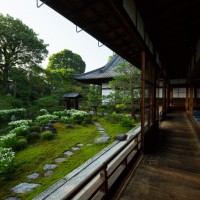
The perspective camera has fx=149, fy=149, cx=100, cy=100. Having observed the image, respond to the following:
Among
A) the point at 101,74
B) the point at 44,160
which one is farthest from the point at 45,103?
Answer: the point at 44,160

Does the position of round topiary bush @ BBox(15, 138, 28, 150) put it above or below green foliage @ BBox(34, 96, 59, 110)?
below

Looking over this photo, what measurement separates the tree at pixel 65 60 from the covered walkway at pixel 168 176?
31836mm

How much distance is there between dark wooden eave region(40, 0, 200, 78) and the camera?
2.27m

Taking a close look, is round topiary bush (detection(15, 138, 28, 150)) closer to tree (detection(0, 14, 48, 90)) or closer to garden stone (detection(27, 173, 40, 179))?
garden stone (detection(27, 173, 40, 179))

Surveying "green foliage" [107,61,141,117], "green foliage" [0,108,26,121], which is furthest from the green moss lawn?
"green foliage" [0,108,26,121]

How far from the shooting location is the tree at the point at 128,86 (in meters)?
10.5

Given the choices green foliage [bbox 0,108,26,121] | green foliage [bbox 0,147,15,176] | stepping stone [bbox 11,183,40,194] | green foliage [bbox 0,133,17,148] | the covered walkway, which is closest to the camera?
the covered walkway

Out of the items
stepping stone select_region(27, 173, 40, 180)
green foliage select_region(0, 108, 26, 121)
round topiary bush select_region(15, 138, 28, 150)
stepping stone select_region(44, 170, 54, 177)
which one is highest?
green foliage select_region(0, 108, 26, 121)

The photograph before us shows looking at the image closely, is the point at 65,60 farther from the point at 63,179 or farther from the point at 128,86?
the point at 63,179

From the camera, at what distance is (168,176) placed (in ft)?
10.6

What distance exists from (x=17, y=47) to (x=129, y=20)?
745 inches

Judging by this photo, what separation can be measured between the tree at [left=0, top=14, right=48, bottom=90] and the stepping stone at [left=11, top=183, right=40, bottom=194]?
52.9 feet

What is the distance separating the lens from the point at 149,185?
2.90 metres

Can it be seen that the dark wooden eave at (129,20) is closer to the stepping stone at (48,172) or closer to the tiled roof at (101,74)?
the stepping stone at (48,172)
